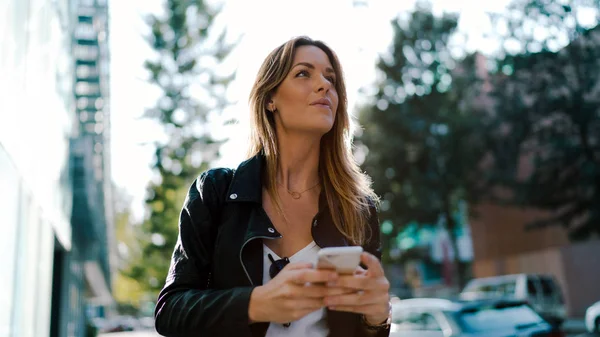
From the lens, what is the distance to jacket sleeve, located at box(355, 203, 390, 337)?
1737 mm

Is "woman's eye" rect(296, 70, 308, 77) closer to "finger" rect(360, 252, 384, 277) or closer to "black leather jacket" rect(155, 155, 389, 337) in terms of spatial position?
"black leather jacket" rect(155, 155, 389, 337)

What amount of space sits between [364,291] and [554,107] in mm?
21428

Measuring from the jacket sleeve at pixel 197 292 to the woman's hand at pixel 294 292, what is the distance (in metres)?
0.07

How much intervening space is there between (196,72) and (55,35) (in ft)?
57.8

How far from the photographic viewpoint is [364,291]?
4.75 ft

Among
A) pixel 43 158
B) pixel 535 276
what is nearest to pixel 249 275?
pixel 43 158

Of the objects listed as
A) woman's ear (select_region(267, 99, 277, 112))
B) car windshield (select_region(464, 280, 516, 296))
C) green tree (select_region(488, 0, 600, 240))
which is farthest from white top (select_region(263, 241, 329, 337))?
green tree (select_region(488, 0, 600, 240))

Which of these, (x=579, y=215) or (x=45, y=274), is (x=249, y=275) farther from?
(x=579, y=215)

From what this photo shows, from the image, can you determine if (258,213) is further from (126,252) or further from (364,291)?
(126,252)

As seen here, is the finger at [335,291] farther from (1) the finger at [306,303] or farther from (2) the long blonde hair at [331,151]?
(2) the long blonde hair at [331,151]

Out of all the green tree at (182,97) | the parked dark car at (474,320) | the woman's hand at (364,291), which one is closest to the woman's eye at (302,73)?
the woman's hand at (364,291)

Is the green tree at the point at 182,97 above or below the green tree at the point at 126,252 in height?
above

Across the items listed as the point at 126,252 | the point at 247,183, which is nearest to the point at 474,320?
the point at 247,183

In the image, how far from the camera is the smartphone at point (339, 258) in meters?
1.30
